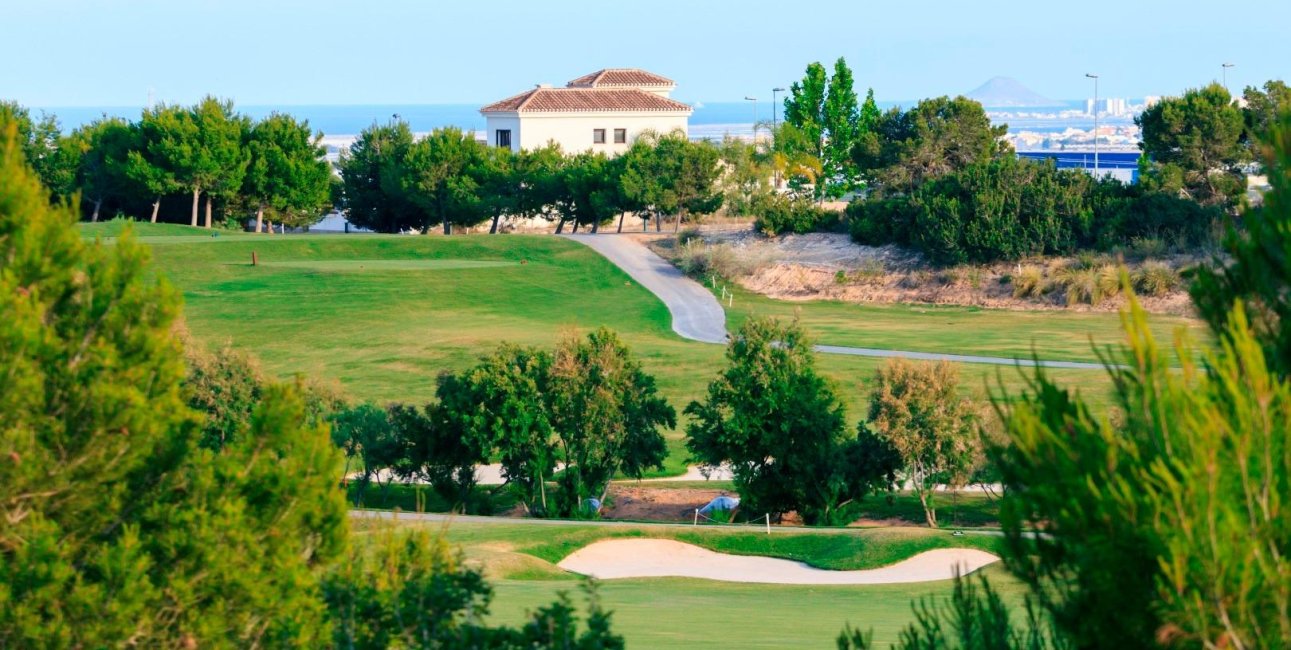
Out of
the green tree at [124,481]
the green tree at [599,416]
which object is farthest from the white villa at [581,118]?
the green tree at [124,481]

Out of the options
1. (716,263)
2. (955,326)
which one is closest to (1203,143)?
(955,326)

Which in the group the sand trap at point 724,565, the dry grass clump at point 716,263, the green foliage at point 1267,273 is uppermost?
the green foliage at point 1267,273

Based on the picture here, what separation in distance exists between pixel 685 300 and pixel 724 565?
3919cm

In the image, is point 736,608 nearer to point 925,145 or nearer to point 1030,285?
point 1030,285

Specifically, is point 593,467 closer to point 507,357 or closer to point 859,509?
point 507,357

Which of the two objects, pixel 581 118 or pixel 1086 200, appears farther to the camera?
pixel 581 118

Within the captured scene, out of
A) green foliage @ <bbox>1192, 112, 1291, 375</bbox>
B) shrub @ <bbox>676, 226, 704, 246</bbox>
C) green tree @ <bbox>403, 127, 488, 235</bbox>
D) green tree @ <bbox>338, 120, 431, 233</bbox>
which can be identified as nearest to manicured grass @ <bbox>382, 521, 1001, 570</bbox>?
green foliage @ <bbox>1192, 112, 1291, 375</bbox>

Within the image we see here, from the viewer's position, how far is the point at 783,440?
3334 centimetres

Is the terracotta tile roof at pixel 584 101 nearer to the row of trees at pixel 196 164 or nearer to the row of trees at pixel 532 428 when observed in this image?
the row of trees at pixel 196 164

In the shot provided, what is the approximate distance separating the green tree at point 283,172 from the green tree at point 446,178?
17.4 ft

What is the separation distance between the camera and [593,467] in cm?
3509

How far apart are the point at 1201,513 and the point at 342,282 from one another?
6077cm

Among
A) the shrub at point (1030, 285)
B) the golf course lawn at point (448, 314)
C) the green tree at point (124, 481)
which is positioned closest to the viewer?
the green tree at point (124, 481)

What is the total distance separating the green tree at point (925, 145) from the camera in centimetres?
8131
